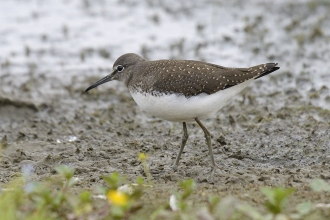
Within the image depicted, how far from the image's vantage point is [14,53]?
13.2 metres

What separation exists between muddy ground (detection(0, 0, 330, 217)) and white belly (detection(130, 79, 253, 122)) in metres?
0.68

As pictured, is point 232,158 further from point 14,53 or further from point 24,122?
point 14,53

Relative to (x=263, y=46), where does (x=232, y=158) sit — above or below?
below

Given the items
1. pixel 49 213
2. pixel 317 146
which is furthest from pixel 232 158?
pixel 49 213

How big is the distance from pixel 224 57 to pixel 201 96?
530 cm

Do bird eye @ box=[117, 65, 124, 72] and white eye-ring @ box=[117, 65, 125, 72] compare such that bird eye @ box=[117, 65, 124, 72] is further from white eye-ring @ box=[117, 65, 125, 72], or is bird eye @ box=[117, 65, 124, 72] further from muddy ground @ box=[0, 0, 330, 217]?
muddy ground @ box=[0, 0, 330, 217]

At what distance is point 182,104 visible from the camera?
741cm

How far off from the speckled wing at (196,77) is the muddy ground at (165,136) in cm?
97

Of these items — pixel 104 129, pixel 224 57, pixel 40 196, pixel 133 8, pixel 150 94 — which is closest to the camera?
pixel 40 196

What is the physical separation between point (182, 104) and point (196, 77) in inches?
15.8

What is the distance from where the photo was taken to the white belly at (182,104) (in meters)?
7.40

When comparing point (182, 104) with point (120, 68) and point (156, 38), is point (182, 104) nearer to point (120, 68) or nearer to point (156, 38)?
point (120, 68)

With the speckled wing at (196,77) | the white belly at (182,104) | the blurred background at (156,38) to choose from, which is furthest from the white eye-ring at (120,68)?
the blurred background at (156,38)

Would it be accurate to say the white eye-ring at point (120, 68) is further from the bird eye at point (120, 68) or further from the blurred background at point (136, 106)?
the blurred background at point (136, 106)
